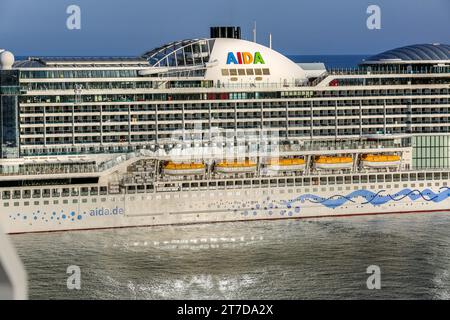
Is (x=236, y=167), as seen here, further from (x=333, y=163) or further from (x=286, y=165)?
(x=333, y=163)

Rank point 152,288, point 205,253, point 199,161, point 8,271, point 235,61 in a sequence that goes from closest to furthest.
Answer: point 8,271, point 152,288, point 205,253, point 199,161, point 235,61

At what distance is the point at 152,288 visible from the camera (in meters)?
28.7

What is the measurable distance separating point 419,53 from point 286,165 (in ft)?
30.3

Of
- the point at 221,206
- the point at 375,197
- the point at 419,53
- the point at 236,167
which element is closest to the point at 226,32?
the point at 236,167

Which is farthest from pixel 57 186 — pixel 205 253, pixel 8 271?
pixel 8 271

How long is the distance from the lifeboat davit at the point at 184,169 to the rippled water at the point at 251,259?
2452 millimetres

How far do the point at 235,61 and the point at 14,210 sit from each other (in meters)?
12.4

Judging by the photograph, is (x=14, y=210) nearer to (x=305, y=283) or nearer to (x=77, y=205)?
(x=77, y=205)

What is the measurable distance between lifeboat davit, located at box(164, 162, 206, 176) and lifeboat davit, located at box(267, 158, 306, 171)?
3075 millimetres

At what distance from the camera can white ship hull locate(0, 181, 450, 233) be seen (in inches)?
1570

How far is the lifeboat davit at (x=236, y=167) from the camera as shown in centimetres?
4259

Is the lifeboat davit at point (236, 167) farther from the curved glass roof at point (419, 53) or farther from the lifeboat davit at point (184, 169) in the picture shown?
the curved glass roof at point (419, 53)

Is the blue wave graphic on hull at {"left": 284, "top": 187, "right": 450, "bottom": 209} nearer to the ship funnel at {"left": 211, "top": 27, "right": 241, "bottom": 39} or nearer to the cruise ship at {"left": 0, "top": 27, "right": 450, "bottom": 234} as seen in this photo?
the cruise ship at {"left": 0, "top": 27, "right": 450, "bottom": 234}

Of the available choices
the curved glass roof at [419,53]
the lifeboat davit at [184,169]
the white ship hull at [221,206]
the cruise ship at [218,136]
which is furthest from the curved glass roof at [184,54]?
the curved glass roof at [419,53]
